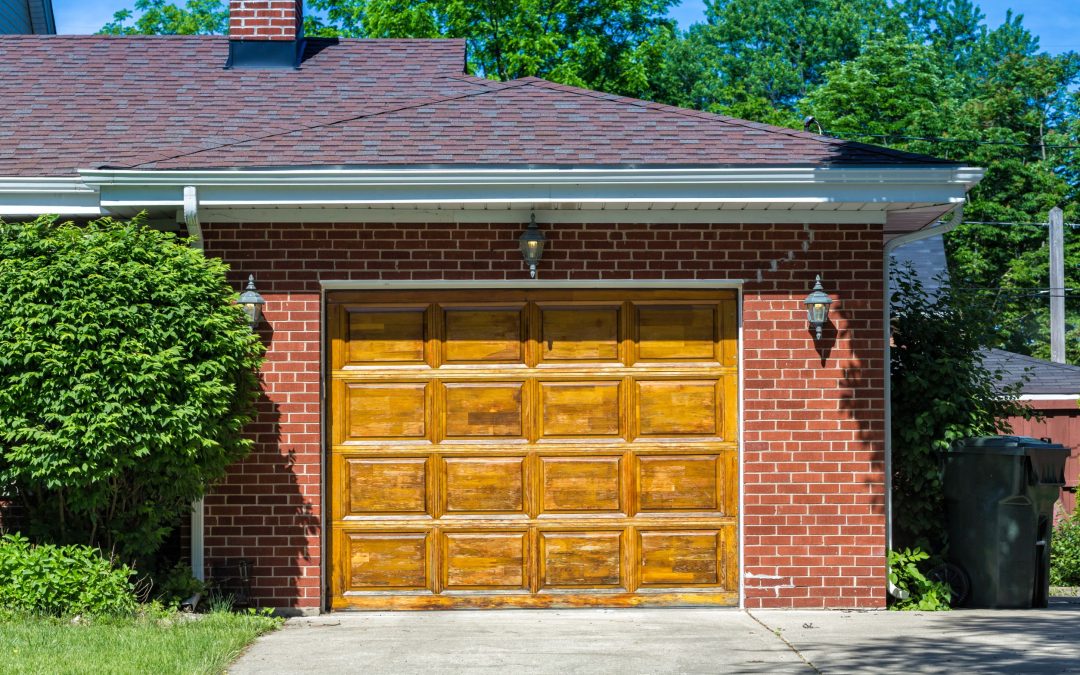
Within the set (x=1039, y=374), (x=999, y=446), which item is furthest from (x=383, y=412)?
(x=1039, y=374)

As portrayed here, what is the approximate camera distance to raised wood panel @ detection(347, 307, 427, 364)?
9.31 m

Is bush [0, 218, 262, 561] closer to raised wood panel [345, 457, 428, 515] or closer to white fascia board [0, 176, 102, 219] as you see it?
white fascia board [0, 176, 102, 219]

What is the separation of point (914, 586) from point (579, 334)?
10.4 ft

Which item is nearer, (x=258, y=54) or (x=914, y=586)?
(x=914, y=586)

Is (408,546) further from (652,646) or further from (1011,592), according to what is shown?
(1011,592)

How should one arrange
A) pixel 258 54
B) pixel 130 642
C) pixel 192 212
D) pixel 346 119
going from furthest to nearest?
1. pixel 258 54
2. pixel 346 119
3. pixel 192 212
4. pixel 130 642

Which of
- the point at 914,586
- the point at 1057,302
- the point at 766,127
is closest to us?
the point at 914,586

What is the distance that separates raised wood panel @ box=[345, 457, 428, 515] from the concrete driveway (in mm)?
774

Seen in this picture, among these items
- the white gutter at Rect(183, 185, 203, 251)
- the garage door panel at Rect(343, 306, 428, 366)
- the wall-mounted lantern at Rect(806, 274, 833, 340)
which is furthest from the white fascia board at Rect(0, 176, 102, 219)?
the wall-mounted lantern at Rect(806, 274, 833, 340)

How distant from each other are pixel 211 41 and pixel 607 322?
6036 mm

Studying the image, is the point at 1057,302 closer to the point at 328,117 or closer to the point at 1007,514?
the point at 1007,514

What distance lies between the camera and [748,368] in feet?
30.3

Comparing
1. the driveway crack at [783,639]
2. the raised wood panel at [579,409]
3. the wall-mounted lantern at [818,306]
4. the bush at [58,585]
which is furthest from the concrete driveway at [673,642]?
the wall-mounted lantern at [818,306]

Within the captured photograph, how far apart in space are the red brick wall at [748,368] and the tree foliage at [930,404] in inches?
22.1
